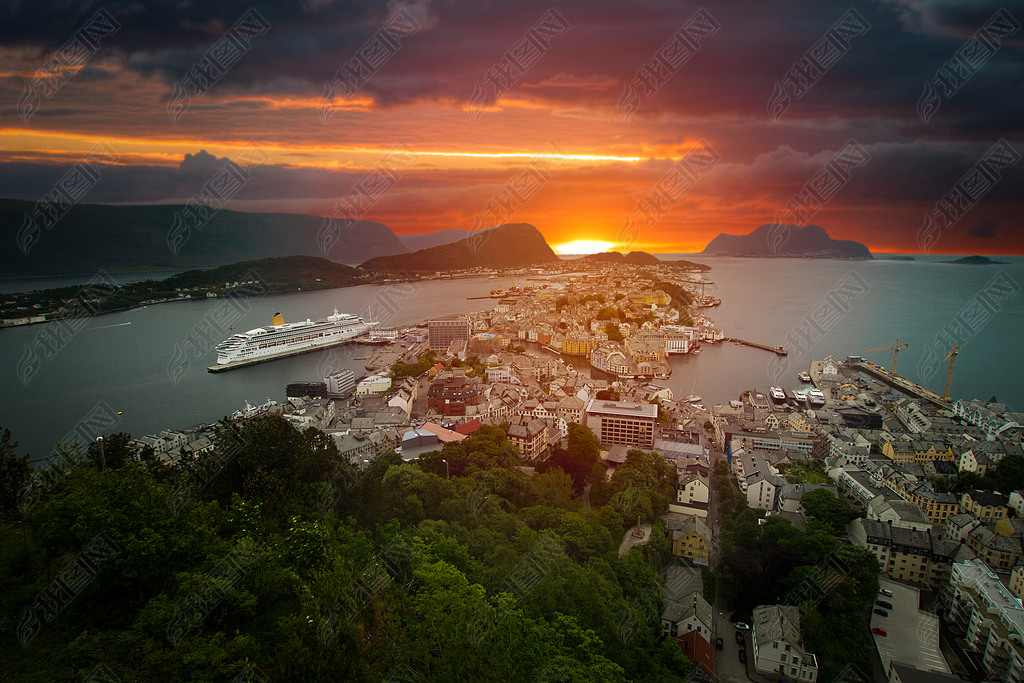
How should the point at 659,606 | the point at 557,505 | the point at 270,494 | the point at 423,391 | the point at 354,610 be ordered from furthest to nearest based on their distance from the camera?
the point at 423,391, the point at 557,505, the point at 659,606, the point at 270,494, the point at 354,610

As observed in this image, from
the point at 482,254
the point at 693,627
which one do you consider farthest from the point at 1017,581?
the point at 482,254

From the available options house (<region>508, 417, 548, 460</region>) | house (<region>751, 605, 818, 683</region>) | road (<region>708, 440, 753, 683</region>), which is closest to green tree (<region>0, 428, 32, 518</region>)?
house (<region>508, 417, 548, 460</region>)

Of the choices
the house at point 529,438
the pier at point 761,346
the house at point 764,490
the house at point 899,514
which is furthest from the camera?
the pier at point 761,346

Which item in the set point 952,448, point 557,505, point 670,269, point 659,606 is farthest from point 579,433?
point 670,269

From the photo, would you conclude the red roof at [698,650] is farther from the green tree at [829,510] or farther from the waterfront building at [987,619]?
the green tree at [829,510]

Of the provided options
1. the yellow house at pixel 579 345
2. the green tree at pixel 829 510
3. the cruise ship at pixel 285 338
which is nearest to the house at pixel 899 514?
the green tree at pixel 829 510

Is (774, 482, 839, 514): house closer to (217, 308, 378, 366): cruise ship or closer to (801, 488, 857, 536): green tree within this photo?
(801, 488, 857, 536): green tree

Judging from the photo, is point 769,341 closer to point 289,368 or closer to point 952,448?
point 952,448
